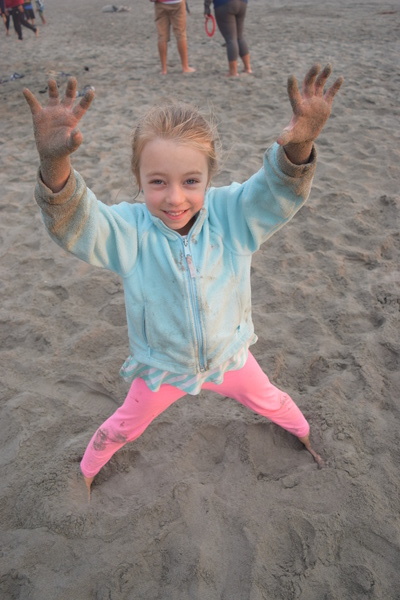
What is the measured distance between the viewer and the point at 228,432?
2.25 metres

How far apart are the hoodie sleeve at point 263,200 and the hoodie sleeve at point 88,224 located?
0.30 m

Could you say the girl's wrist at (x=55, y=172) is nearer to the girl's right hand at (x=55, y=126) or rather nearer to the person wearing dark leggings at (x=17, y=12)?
the girl's right hand at (x=55, y=126)

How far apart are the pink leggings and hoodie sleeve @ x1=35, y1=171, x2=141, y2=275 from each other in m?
0.49

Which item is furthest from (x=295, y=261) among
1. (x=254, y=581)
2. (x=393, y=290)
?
(x=254, y=581)

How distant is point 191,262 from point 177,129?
0.41m

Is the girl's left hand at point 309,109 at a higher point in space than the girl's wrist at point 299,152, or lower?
higher

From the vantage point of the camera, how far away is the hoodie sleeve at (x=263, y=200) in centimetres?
140

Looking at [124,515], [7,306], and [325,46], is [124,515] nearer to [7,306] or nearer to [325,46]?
[7,306]

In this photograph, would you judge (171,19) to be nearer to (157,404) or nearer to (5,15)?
(157,404)

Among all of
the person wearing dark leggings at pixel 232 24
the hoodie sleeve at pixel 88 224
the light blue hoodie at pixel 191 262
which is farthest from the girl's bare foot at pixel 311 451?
the person wearing dark leggings at pixel 232 24

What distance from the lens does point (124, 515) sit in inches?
75.5

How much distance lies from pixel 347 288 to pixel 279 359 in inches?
30.9

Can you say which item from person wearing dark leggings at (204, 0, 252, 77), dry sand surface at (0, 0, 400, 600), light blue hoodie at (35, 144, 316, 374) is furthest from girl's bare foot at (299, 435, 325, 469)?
person wearing dark leggings at (204, 0, 252, 77)

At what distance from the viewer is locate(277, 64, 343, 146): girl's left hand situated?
4.22 ft
